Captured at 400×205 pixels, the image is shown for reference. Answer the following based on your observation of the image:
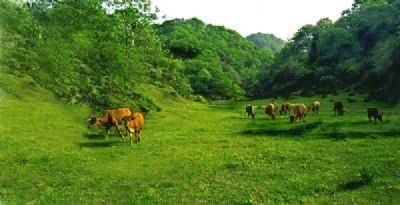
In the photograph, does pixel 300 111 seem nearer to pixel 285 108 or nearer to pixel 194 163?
pixel 285 108

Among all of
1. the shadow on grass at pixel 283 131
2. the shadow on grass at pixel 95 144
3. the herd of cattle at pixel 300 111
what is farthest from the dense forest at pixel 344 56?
the shadow on grass at pixel 95 144

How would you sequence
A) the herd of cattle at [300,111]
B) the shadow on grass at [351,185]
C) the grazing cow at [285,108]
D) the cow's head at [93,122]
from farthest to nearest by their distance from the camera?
the grazing cow at [285,108]
the herd of cattle at [300,111]
the cow's head at [93,122]
the shadow on grass at [351,185]

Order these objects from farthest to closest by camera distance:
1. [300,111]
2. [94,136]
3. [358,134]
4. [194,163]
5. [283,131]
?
[300,111] → [283,131] → [94,136] → [358,134] → [194,163]

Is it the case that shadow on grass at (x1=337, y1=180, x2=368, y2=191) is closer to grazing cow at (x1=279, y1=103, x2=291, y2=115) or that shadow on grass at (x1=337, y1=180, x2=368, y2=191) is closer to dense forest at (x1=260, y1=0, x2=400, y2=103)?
grazing cow at (x1=279, y1=103, x2=291, y2=115)

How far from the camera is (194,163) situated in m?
23.2

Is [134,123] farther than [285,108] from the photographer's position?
No

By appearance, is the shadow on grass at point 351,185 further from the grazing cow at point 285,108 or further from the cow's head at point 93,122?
the grazing cow at point 285,108

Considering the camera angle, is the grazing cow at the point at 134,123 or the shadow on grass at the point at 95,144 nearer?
the shadow on grass at the point at 95,144

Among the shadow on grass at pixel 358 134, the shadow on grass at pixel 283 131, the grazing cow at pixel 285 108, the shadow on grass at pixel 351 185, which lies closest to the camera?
the shadow on grass at pixel 351 185

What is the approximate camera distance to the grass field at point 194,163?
17469 mm

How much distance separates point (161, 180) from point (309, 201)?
767 cm

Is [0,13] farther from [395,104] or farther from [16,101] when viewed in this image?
[395,104]

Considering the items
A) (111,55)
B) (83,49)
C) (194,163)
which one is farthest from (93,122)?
(83,49)

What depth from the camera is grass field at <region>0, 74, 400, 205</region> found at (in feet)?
57.3
